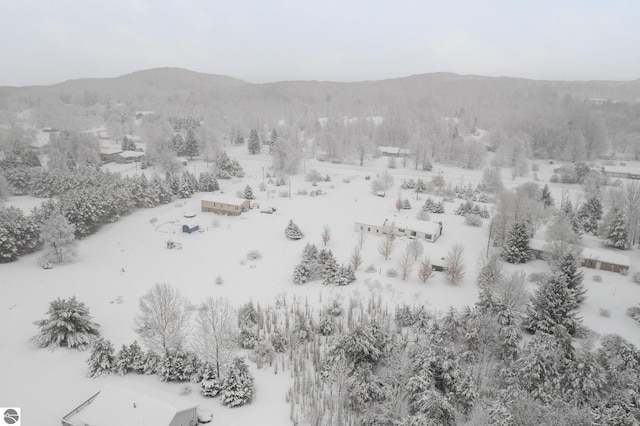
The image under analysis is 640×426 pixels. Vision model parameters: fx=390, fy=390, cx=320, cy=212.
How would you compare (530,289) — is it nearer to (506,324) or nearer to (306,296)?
(506,324)

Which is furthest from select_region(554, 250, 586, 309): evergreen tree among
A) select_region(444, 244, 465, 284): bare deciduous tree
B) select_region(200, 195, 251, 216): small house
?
select_region(200, 195, 251, 216): small house

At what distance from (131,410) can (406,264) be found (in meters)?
21.1

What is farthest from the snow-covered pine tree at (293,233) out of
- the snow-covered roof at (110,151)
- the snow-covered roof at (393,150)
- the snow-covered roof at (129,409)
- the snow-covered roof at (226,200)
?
the snow-covered roof at (110,151)

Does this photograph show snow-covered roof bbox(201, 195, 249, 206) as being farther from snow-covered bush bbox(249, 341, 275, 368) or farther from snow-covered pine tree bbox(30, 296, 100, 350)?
snow-covered bush bbox(249, 341, 275, 368)

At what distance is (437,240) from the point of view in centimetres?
3850

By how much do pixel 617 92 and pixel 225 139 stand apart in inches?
6103

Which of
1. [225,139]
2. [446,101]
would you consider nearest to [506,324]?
[225,139]

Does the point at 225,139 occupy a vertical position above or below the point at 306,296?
above

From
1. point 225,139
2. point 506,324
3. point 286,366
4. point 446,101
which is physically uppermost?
point 446,101

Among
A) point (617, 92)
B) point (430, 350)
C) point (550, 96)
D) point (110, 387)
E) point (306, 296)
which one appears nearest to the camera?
point (110, 387)

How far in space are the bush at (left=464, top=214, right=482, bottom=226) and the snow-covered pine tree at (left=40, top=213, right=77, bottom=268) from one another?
38.5 meters

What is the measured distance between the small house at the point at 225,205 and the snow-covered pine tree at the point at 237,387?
28.4 metres

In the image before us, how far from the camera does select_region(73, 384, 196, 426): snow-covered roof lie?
49.0 ft

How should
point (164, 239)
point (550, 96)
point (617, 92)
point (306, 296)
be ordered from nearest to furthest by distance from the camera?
point (306, 296)
point (164, 239)
point (550, 96)
point (617, 92)
